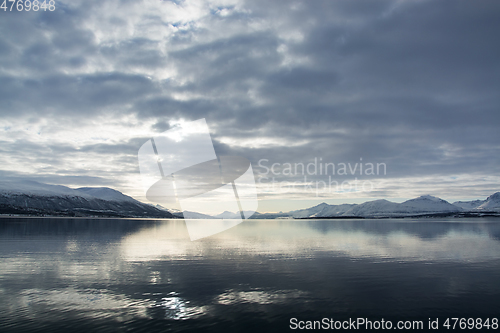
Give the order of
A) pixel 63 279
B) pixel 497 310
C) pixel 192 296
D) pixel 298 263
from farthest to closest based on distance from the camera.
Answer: pixel 298 263 → pixel 63 279 → pixel 192 296 → pixel 497 310

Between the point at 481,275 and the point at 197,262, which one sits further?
the point at 197,262

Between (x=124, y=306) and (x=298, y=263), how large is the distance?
23.4 m

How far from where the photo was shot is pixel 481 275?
30672 mm

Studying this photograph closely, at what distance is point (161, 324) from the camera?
16.9 meters

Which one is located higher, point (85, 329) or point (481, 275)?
point (85, 329)

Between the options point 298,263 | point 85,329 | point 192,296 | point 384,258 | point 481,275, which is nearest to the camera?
point 85,329

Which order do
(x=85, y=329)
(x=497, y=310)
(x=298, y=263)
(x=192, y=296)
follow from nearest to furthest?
Result: (x=85, y=329)
(x=497, y=310)
(x=192, y=296)
(x=298, y=263)

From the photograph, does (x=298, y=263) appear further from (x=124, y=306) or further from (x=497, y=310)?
(x=124, y=306)

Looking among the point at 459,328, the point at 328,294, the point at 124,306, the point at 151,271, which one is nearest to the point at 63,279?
the point at 151,271

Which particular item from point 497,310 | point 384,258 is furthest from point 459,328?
point 384,258

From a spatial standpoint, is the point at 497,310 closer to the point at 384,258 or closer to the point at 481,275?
the point at 481,275

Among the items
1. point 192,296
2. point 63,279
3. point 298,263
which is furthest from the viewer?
point 298,263

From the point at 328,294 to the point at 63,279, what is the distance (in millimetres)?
26287

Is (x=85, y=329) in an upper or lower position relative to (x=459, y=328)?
upper
